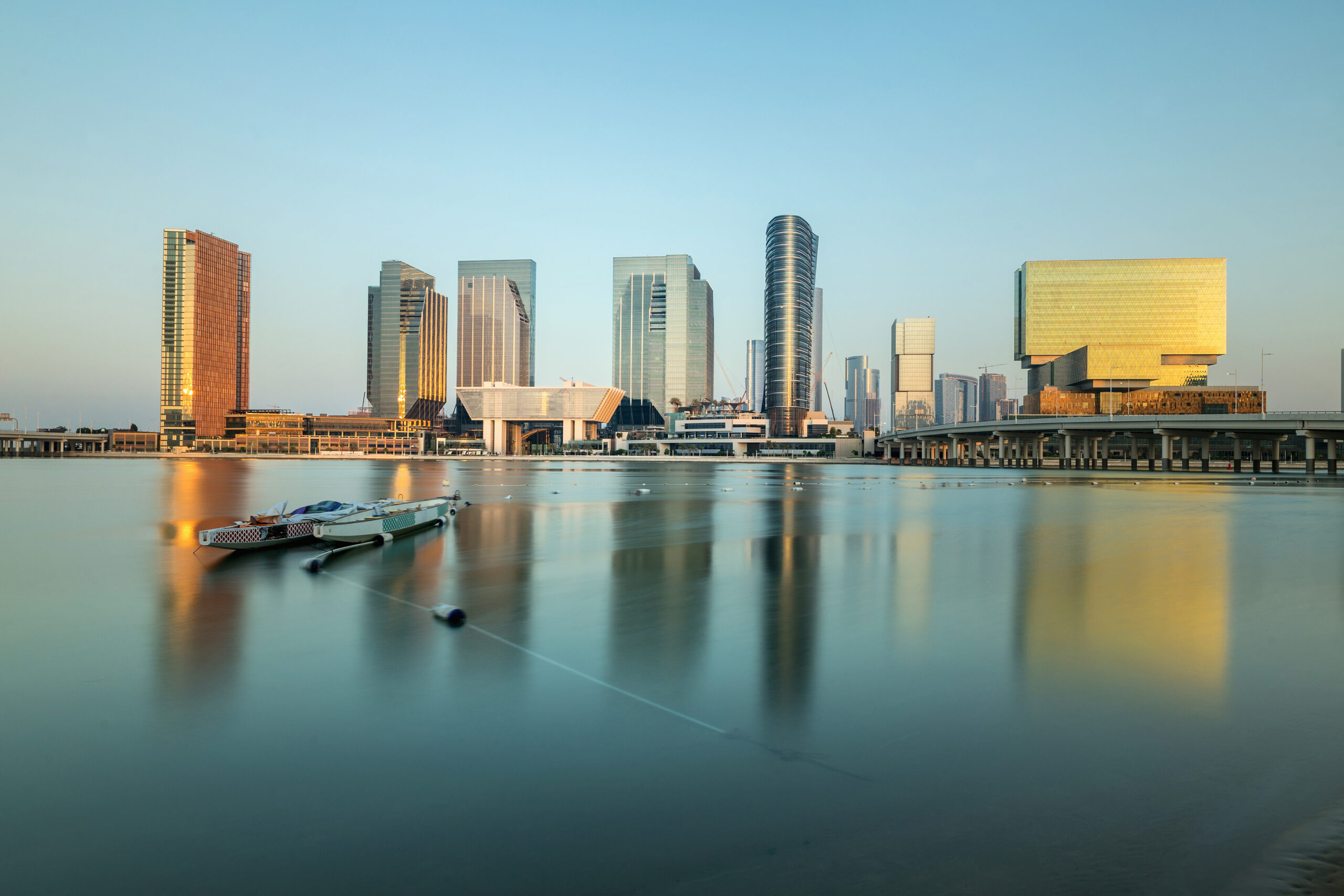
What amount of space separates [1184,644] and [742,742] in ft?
29.1

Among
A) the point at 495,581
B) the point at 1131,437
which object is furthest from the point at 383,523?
the point at 1131,437

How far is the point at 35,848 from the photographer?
17.5 feet

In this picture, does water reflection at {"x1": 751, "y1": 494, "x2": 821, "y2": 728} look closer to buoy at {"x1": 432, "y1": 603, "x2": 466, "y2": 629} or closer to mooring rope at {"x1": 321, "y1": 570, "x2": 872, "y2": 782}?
mooring rope at {"x1": 321, "y1": 570, "x2": 872, "y2": 782}

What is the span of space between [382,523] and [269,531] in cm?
361

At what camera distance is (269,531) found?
21.7m

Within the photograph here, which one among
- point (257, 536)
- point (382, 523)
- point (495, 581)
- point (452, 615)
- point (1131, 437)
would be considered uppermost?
point (1131, 437)

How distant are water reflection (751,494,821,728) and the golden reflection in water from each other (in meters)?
3.20

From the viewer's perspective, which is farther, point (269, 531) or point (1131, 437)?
point (1131, 437)

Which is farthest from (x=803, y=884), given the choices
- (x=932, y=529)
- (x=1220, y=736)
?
(x=932, y=529)

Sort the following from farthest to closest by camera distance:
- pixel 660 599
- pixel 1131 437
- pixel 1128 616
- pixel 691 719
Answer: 1. pixel 1131 437
2. pixel 660 599
3. pixel 1128 616
4. pixel 691 719

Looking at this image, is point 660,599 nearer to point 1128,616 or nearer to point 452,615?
point 452,615

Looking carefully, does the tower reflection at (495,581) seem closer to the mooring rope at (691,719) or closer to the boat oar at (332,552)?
the mooring rope at (691,719)

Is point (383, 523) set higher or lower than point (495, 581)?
higher

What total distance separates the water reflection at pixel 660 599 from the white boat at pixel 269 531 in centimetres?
1015
